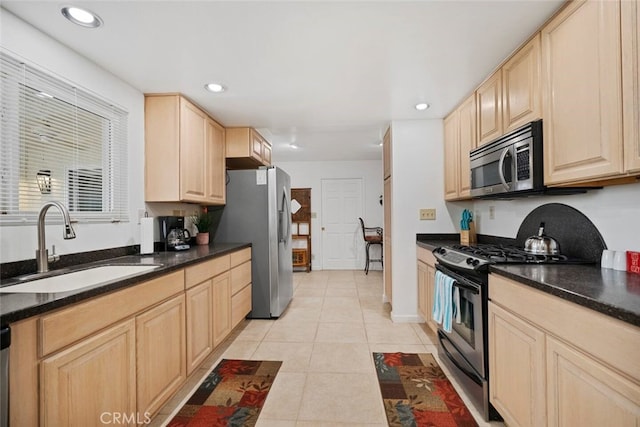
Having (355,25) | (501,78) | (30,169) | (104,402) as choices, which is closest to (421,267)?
(501,78)

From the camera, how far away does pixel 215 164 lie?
9.96 ft

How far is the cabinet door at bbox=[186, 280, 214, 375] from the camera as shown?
76.9 inches

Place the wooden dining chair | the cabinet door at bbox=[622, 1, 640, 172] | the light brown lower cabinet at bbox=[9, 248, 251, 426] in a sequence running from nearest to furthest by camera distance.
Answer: the light brown lower cabinet at bbox=[9, 248, 251, 426], the cabinet door at bbox=[622, 1, 640, 172], the wooden dining chair

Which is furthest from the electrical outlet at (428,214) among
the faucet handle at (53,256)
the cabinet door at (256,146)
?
the faucet handle at (53,256)

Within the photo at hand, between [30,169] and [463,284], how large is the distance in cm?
259

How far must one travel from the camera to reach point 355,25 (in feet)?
5.13

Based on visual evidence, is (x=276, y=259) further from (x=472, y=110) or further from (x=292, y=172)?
(x=292, y=172)

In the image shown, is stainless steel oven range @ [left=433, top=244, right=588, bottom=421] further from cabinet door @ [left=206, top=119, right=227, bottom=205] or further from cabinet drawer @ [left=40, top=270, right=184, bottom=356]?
cabinet door @ [left=206, top=119, right=227, bottom=205]

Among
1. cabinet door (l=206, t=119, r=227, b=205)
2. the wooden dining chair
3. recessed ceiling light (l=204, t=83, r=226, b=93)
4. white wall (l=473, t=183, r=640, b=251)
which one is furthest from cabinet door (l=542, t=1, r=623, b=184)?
the wooden dining chair

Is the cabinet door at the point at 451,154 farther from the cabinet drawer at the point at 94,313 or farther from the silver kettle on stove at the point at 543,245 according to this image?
the cabinet drawer at the point at 94,313

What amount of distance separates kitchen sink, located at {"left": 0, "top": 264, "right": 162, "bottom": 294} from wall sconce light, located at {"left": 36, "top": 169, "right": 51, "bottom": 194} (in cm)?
49

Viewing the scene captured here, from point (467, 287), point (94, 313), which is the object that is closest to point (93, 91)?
point (94, 313)

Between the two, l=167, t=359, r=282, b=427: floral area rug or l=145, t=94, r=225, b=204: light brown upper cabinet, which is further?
l=145, t=94, r=225, b=204: light brown upper cabinet

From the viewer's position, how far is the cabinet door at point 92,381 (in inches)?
40.3
